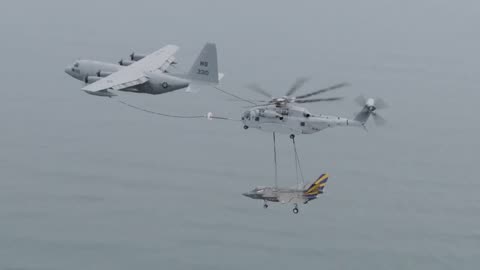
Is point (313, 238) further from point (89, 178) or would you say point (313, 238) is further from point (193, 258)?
point (89, 178)

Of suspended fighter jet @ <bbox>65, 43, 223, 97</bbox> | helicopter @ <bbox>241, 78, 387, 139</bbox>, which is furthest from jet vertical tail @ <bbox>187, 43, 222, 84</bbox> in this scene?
helicopter @ <bbox>241, 78, 387, 139</bbox>

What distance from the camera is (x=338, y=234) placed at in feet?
571

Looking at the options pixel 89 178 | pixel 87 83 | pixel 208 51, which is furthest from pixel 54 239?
pixel 208 51

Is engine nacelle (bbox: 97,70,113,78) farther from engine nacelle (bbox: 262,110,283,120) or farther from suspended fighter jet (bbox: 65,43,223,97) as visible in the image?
engine nacelle (bbox: 262,110,283,120)

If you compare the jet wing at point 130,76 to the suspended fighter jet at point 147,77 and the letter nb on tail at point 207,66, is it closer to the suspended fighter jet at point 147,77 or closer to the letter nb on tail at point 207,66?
the suspended fighter jet at point 147,77

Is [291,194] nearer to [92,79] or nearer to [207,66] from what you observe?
[207,66]

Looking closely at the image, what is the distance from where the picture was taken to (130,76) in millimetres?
153125

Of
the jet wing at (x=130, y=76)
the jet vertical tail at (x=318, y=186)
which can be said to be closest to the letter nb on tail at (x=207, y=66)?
the jet wing at (x=130, y=76)

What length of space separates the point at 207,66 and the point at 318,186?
127 feet

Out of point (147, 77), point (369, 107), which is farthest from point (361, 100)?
point (147, 77)

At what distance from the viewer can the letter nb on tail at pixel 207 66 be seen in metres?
152

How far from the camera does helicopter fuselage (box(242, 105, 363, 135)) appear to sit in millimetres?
121625

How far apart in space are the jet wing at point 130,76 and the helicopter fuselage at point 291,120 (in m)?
34.2

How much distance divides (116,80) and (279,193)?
139ft
